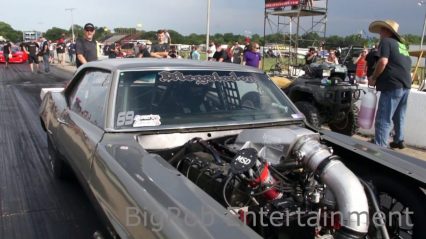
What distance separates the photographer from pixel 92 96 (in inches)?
140

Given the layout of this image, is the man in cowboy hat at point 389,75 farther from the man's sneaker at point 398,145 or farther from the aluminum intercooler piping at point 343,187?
the aluminum intercooler piping at point 343,187

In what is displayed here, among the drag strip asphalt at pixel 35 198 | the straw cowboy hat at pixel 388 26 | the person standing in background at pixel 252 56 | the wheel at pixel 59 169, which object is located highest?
the straw cowboy hat at pixel 388 26

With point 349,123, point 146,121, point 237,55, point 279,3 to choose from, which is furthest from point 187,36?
point 146,121

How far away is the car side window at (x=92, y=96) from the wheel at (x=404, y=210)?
6.27 ft

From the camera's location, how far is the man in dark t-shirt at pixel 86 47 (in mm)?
8087

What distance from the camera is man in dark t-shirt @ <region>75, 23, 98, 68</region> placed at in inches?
318

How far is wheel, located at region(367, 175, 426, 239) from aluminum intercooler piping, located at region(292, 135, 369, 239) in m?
0.38

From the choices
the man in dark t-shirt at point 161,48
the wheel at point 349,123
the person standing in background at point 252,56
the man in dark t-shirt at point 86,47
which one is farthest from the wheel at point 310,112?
the person standing in background at point 252,56

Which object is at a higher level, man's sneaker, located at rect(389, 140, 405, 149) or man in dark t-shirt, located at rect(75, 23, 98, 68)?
man in dark t-shirt, located at rect(75, 23, 98, 68)

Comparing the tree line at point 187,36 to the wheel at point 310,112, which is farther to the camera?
the tree line at point 187,36

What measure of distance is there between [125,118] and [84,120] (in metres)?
0.50

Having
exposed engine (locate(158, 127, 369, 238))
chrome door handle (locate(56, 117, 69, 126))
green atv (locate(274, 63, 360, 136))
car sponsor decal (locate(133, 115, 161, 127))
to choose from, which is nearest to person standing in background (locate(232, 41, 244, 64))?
green atv (locate(274, 63, 360, 136))

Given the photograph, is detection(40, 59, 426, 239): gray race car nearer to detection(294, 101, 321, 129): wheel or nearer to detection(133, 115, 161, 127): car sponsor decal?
detection(133, 115, 161, 127): car sponsor decal

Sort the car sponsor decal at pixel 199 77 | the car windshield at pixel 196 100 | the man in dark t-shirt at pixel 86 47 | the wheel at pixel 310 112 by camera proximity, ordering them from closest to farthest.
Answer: the car windshield at pixel 196 100 < the car sponsor decal at pixel 199 77 < the wheel at pixel 310 112 < the man in dark t-shirt at pixel 86 47
